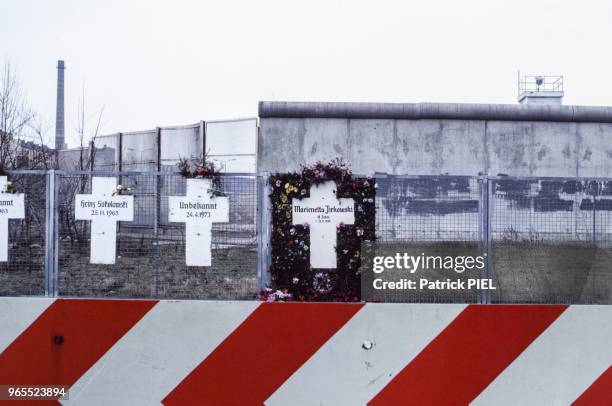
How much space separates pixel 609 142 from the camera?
17.8 meters

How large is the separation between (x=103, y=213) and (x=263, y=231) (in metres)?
2.18

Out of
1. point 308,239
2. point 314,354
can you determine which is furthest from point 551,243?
point 314,354

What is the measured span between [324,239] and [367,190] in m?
0.93

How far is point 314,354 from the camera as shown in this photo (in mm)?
2824

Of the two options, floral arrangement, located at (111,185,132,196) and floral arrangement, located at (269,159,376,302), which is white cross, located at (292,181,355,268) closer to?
floral arrangement, located at (269,159,376,302)

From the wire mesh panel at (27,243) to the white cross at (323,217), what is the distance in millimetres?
3675

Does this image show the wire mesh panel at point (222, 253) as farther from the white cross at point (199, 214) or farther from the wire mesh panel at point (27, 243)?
the wire mesh panel at point (27, 243)

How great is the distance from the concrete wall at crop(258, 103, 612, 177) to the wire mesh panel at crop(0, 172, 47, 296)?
9882 mm

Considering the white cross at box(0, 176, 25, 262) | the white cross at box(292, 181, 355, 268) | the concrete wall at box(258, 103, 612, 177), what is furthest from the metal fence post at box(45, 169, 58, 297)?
the concrete wall at box(258, 103, 612, 177)

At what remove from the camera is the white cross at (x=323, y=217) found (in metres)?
8.05

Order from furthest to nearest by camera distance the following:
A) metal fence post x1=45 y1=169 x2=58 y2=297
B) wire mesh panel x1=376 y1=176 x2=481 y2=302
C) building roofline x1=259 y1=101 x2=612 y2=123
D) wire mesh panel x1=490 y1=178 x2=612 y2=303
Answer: building roofline x1=259 y1=101 x2=612 y2=123, wire mesh panel x1=490 y1=178 x2=612 y2=303, wire mesh panel x1=376 y1=176 x2=481 y2=302, metal fence post x1=45 y1=169 x2=58 y2=297

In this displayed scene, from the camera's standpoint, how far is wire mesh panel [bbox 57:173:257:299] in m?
8.00

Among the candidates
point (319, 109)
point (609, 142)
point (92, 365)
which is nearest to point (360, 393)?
point (92, 365)

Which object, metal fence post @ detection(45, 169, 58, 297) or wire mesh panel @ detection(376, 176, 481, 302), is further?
wire mesh panel @ detection(376, 176, 481, 302)
